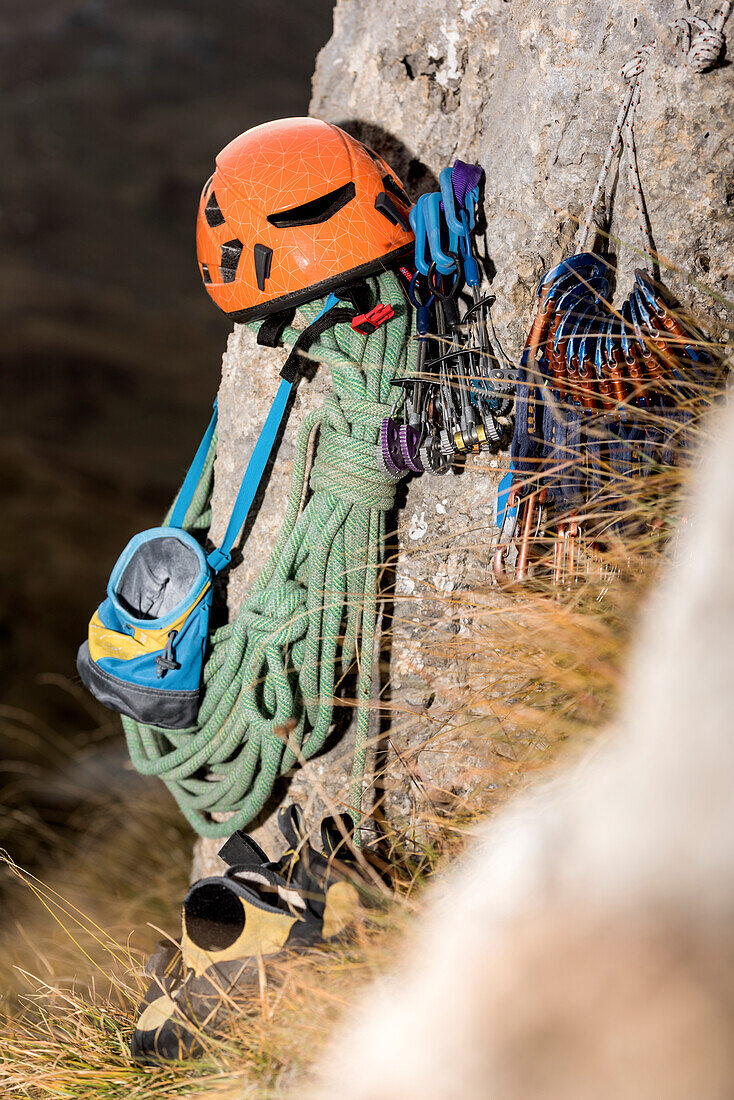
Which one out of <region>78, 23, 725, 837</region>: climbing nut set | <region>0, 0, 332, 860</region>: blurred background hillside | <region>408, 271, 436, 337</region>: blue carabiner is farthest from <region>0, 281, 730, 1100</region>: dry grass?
<region>0, 0, 332, 860</region>: blurred background hillside

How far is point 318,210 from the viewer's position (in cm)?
Result: 128

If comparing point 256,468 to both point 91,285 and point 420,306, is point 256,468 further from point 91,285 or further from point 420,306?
point 91,285

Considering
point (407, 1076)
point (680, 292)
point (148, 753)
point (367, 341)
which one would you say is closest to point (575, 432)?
point (680, 292)

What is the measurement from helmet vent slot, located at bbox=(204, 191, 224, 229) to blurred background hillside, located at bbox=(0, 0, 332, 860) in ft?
7.33

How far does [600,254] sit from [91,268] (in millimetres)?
2802

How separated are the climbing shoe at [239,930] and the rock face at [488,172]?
0.57ft

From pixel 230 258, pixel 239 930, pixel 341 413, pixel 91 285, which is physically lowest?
pixel 239 930

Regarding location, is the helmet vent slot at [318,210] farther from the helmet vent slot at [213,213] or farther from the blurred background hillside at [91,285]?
the blurred background hillside at [91,285]

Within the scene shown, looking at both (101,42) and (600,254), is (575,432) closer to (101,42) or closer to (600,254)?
(600,254)

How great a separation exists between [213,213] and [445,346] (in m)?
0.51

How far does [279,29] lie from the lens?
3.34 metres

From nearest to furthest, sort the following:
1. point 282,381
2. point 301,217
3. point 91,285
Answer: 1. point 301,217
2. point 282,381
3. point 91,285

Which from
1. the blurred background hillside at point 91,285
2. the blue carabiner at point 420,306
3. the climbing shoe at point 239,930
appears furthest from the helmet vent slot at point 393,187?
the blurred background hillside at point 91,285

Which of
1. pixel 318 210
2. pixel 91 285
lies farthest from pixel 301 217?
pixel 91 285
